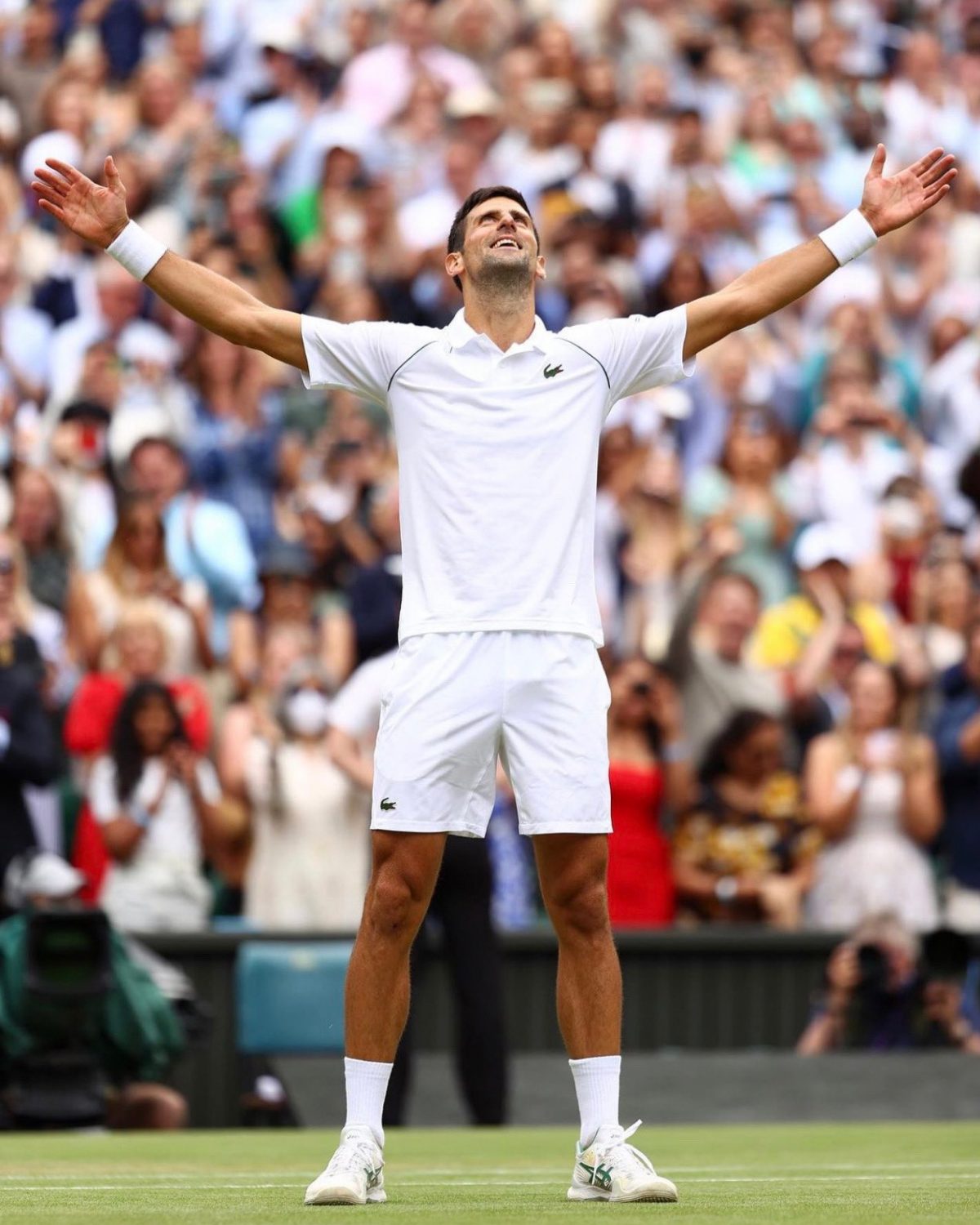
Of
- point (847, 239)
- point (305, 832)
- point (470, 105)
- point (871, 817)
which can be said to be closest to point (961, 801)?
point (871, 817)

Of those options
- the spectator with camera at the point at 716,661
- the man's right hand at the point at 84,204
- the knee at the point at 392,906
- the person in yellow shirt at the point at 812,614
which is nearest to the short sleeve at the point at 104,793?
the spectator with camera at the point at 716,661

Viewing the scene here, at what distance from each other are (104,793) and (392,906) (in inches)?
206

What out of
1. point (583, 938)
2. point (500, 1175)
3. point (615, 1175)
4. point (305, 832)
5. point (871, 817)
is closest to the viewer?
point (615, 1175)

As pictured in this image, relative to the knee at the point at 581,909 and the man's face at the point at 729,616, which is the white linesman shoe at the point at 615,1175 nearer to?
the knee at the point at 581,909

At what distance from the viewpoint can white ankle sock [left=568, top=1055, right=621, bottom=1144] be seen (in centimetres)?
601

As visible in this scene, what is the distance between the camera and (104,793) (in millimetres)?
11078

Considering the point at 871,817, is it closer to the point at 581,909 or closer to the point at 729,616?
the point at 729,616

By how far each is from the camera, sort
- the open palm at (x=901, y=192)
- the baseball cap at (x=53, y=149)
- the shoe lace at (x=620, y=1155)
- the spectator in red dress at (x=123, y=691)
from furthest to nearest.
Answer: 1. the baseball cap at (x=53, y=149)
2. the spectator in red dress at (x=123, y=691)
3. the open palm at (x=901, y=192)
4. the shoe lace at (x=620, y=1155)

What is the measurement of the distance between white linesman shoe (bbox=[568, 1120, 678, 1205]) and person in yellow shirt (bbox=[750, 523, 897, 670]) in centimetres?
697

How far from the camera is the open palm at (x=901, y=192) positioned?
21.4ft

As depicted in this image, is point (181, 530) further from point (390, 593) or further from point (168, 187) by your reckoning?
point (168, 187)

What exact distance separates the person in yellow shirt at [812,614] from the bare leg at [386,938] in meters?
6.91

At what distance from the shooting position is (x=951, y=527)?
14.2 meters

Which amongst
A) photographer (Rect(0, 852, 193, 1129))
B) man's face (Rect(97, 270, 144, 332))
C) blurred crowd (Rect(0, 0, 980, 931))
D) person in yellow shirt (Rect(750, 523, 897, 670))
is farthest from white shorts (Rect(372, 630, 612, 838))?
man's face (Rect(97, 270, 144, 332))
